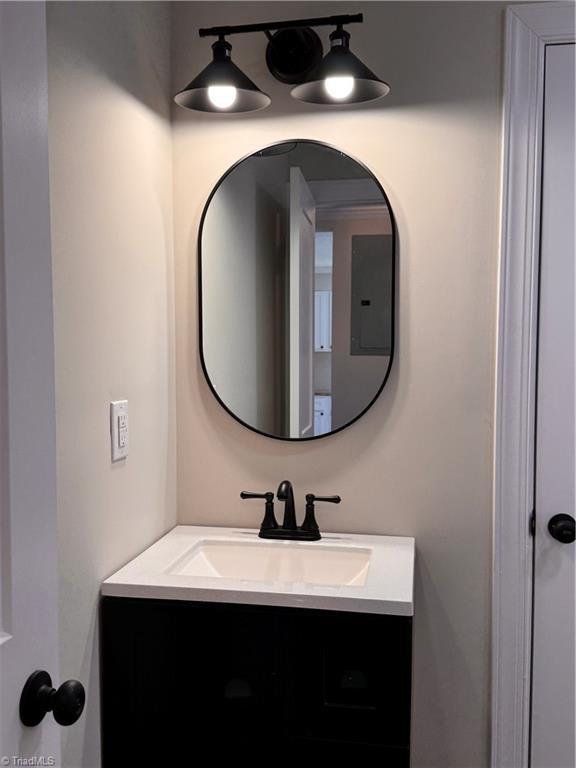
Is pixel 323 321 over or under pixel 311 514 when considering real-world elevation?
over

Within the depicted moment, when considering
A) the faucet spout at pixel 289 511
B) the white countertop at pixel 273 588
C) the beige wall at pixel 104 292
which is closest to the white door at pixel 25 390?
the beige wall at pixel 104 292

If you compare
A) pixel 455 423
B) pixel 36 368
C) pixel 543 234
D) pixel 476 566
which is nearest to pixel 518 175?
pixel 543 234

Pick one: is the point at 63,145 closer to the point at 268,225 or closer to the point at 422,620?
the point at 268,225

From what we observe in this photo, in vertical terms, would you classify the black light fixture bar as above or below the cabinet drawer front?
above

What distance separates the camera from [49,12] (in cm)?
129

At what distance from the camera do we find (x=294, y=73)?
184cm

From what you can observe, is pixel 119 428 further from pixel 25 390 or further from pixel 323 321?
pixel 25 390

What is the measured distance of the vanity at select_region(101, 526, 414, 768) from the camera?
1.44m

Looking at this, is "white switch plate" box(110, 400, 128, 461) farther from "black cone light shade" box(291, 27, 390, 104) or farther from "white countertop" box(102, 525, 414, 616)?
"black cone light shade" box(291, 27, 390, 104)

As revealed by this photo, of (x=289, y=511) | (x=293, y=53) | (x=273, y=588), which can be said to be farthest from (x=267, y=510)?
(x=293, y=53)

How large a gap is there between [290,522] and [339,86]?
1.06 m

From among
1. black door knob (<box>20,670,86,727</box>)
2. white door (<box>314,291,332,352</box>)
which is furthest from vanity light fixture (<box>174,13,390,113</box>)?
black door knob (<box>20,670,86,727</box>)

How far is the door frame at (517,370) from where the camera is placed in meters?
1.77

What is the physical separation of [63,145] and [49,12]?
0.23 metres
